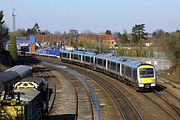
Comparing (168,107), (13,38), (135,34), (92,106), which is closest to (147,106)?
(168,107)

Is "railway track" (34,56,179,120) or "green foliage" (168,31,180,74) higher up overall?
"green foliage" (168,31,180,74)

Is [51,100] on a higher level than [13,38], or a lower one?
lower

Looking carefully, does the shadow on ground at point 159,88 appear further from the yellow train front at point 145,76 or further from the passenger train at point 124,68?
the yellow train front at point 145,76

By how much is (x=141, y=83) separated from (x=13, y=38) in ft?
174

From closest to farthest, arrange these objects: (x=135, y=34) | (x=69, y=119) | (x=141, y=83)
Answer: (x=69, y=119), (x=141, y=83), (x=135, y=34)

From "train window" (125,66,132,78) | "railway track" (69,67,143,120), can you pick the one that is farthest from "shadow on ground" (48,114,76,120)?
"train window" (125,66,132,78)

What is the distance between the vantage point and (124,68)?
133ft

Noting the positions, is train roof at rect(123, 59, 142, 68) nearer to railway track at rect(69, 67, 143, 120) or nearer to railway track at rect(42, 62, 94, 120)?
railway track at rect(69, 67, 143, 120)

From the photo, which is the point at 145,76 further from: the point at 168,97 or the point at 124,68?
the point at 124,68

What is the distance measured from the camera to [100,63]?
2232 inches

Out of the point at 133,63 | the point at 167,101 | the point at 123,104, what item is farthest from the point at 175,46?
the point at 123,104

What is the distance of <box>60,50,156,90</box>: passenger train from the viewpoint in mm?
34312

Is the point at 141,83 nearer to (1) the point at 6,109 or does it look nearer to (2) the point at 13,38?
(1) the point at 6,109

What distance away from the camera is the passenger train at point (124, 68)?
1351 inches
